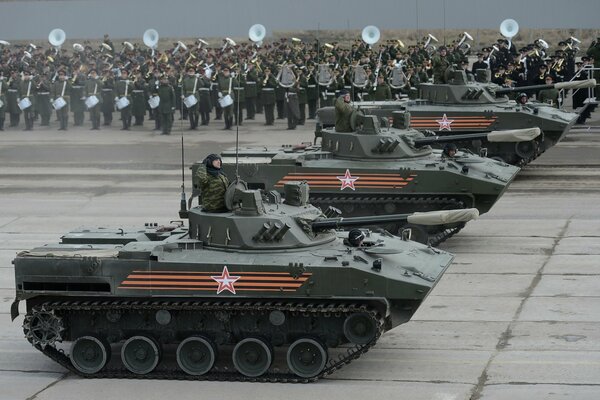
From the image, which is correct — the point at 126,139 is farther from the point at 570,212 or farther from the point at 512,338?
→ the point at 512,338

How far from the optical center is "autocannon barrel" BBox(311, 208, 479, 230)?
16.7 m

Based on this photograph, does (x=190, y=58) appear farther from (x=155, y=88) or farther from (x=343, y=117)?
(x=343, y=117)

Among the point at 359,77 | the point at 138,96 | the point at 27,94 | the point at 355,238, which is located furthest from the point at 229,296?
the point at 27,94

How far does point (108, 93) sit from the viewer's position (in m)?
45.3

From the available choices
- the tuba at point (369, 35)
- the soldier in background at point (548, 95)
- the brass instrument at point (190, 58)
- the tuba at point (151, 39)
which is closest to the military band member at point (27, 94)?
the brass instrument at point (190, 58)

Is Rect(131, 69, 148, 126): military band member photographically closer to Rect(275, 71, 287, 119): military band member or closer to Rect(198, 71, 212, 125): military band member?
Rect(198, 71, 212, 125): military band member

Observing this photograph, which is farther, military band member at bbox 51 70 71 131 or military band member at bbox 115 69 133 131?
military band member at bbox 51 70 71 131

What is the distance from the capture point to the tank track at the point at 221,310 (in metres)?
16.9

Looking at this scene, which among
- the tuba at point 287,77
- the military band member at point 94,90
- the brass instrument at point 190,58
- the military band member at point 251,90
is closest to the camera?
the tuba at point 287,77

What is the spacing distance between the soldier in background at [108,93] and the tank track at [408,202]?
68.8 ft

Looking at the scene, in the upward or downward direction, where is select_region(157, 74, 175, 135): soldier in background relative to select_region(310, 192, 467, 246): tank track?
upward

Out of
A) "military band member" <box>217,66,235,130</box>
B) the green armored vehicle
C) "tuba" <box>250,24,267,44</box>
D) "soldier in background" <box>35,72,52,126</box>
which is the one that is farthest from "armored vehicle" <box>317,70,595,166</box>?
"tuba" <box>250,24,267,44</box>

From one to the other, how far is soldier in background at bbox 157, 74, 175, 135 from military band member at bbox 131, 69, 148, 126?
179 centimetres

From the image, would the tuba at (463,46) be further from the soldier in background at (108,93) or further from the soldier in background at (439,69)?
the soldier in background at (108,93)
